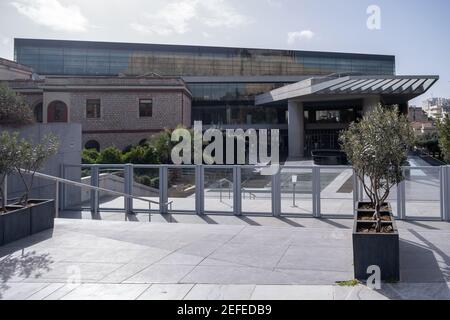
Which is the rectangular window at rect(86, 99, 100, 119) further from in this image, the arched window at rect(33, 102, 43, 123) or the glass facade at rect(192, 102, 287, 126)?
the glass facade at rect(192, 102, 287, 126)

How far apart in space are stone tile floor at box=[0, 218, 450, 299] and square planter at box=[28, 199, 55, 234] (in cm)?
21

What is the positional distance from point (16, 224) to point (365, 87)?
116 feet

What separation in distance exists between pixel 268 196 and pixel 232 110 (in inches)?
2159

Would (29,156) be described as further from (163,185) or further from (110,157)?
(110,157)

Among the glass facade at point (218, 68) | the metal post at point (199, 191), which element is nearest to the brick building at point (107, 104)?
the glass facade at point (218, 68)

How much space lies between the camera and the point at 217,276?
21.8ft

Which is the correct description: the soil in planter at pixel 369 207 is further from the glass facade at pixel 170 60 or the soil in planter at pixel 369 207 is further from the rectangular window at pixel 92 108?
the glass facade at pixel 170 60

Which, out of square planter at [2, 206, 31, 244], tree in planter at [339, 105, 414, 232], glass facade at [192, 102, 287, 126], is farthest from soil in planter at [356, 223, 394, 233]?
glass facade at [192, 102, 287, 126]

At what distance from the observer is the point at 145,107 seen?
43531mm

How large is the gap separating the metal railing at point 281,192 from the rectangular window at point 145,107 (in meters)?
29.6

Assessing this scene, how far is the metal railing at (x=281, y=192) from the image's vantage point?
12141 mm

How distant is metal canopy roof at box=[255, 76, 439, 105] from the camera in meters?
38.4
